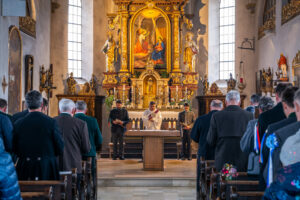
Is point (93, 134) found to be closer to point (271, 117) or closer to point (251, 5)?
point (271, 117)

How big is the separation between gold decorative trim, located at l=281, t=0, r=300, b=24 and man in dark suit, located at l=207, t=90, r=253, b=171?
23.0 ft

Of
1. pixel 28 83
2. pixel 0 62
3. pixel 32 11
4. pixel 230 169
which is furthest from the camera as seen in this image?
pixel 32 11

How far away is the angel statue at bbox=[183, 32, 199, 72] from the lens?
16734mm

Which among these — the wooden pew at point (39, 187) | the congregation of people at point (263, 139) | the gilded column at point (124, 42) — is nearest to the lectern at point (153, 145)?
the congregation of people at point (263, 139)

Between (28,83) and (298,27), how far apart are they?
8.27 metres

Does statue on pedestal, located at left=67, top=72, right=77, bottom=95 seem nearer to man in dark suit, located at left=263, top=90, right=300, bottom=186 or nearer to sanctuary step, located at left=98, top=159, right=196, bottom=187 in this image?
sanctuary step, located at left=98, top=159, right=196, bottom=187

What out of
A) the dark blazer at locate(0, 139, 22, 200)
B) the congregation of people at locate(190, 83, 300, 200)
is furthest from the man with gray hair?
the dark blazer at locate(0, 139, 22, 200)

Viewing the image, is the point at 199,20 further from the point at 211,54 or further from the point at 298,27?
the point at 298,27

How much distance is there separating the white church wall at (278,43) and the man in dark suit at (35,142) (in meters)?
9.13

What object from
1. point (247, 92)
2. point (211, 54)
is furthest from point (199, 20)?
point (247, 92)

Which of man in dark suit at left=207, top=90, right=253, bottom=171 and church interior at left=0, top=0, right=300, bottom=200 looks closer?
man in dark suit at left=207, top=90, right=253, bottom=171

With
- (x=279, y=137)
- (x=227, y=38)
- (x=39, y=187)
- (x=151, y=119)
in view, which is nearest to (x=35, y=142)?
(x=39, y=187)

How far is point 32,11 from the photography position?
1440cm

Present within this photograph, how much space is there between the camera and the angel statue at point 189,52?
659 inches
